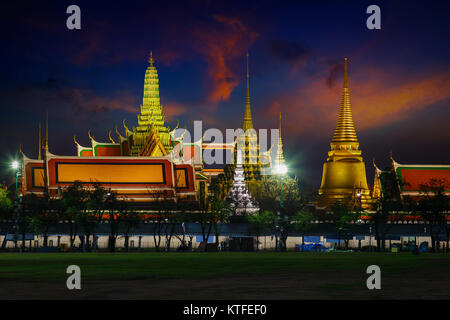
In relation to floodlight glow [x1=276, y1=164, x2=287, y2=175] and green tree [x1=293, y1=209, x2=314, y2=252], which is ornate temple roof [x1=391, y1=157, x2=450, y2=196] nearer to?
green tree [x1=293, y1=209, x2=314, y2=252]

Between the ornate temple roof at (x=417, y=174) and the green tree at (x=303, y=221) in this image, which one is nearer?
the green tree at (x=303, y=221)

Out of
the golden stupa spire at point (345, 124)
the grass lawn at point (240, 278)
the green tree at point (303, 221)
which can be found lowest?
the green tree at point (303, 221)

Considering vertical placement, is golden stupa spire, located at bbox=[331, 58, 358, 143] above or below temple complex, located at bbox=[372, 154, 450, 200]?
above

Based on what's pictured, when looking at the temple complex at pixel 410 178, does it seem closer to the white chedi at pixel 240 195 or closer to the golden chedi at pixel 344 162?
the white chedi at pixel 240 195

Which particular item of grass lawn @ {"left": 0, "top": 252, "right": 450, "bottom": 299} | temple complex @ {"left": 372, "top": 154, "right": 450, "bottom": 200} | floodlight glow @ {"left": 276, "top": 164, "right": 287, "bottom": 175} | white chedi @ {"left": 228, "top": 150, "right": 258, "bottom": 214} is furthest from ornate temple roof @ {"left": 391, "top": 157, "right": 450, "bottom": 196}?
grass lawn @ {"left": 0, "top": 252, "right": 450, "bottom": 299}

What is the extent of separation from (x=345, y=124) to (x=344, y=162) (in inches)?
240

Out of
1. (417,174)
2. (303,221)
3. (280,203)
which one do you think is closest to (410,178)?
(417,174)

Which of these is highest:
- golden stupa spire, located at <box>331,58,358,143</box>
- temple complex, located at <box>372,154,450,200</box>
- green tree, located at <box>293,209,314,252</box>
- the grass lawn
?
golden stupa spire, located at <box>331,58,358,143</box>

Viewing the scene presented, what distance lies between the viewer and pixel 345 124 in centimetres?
12069

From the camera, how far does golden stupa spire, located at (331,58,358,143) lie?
393 ft

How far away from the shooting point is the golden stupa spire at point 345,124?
393 ft

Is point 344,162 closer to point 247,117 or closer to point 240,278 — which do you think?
point 247,117

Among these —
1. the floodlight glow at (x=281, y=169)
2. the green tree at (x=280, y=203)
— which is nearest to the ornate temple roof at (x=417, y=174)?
A: the green tree at (x=280, y=203)

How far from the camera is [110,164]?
88.3 m
